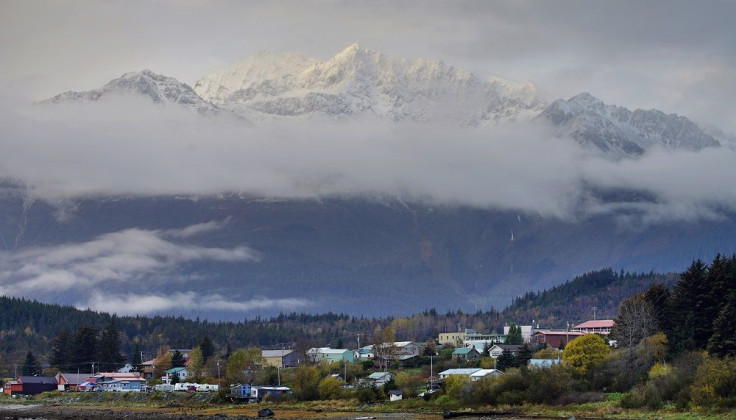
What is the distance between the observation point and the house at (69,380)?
18312 centimetres

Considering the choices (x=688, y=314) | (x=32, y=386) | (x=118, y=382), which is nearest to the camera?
(x=688, y=314)

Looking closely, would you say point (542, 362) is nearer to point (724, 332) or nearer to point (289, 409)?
point (289, 409)

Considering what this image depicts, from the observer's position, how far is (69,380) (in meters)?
184

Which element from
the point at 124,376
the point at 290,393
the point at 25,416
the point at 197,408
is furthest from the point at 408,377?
the point at 124,376

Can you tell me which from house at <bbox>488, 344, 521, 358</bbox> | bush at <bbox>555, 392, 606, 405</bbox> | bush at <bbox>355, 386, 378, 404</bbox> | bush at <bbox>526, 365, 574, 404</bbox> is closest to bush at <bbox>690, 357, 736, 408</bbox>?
bush at <bbox>555, 392, 606, 405</bbox>

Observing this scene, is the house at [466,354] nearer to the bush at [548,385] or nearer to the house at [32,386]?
the bush at [548,385]

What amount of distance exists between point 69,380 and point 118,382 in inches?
358

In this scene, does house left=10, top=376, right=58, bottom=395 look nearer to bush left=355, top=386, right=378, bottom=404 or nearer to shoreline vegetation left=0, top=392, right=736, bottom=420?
shoreline vegetation left=0, top=392, right=736, bottom=420

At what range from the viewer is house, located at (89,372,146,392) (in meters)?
178

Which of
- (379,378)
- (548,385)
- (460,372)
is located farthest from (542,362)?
(548,385)

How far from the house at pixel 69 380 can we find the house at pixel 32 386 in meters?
1.20

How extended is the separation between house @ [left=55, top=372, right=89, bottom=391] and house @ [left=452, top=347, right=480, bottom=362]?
183ft

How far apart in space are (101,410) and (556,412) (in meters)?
59.8

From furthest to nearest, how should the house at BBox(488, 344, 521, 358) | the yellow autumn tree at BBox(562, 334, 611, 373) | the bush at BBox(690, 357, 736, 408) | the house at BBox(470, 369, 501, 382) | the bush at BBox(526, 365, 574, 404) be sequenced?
the house at BBox(488, 344, 521, 358) → the house at BBox(470, 369, 501, 382) → the yellow autumn tree at BBox(562, 334, 611, 373) → the bush at BBox(526, 365, 574, 404) → the bush at BBox(690, 357, 736, 408)
